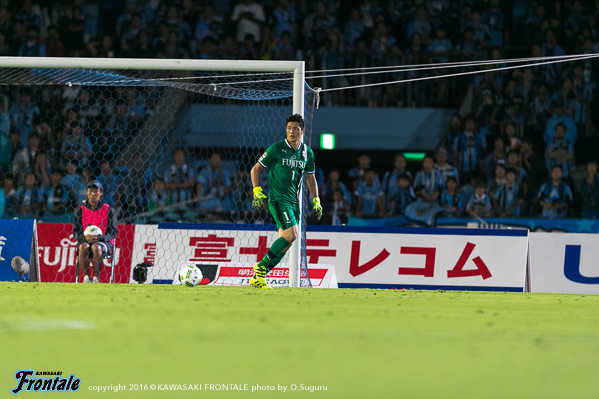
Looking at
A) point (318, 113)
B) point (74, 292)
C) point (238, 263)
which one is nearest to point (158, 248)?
point (238, 263)

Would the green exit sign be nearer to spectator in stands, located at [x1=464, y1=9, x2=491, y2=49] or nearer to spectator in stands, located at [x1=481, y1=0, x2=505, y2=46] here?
spectator in stands, located at [x1=464, y1=9, x2=491, y2=49]

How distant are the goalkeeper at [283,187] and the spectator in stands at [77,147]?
7009 mm

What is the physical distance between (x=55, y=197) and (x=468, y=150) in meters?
7.38

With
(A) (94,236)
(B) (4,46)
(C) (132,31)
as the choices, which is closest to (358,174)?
(A) (94,236)

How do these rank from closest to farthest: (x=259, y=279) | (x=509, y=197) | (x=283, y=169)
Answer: (x=259, y=279), (x=283, y=169), (x=509, y=197)

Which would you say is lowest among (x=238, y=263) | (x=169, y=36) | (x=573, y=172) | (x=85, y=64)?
(x=238, y=263)

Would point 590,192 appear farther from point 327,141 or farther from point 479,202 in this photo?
point 327,141

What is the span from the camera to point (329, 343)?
4.66m

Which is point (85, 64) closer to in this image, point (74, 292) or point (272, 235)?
point (272, 235)

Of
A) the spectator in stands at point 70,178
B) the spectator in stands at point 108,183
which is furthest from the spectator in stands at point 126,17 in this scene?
the spectator in stands at point 70,178

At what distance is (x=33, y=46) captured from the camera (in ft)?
62.3

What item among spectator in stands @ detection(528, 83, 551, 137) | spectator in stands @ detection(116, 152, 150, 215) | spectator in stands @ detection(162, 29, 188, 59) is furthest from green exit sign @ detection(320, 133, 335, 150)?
spectator in stands @ detection(528, 83, 551, 137)

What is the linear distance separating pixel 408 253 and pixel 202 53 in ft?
25.4

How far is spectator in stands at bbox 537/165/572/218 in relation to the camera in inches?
606
